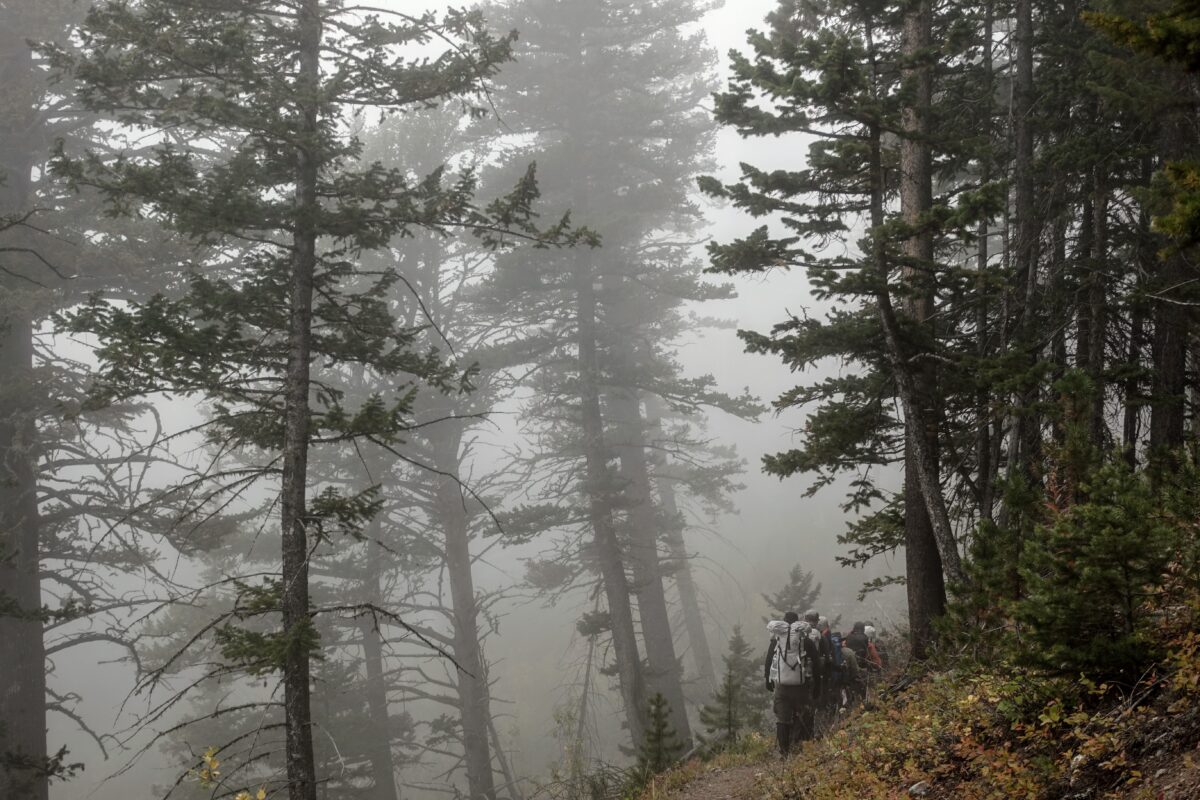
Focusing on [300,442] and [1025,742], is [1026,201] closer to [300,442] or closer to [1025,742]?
[1025,742]

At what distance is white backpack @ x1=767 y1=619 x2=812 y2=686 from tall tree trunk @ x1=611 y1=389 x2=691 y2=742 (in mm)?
6414

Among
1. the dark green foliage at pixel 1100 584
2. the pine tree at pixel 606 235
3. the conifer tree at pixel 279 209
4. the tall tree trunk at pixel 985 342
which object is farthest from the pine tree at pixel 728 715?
the dark green foliage at pixel 1100 584

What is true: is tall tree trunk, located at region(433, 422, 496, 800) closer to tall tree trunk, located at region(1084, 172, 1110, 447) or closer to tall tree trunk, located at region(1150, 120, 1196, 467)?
tall tree trunk, located at region(1084, 172, 1110, 447)

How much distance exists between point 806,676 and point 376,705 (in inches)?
502

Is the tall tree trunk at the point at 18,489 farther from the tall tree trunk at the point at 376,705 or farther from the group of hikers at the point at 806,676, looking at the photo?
the group of hikers at the point at 806,676

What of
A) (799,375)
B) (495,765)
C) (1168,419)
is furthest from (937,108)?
(799,375)

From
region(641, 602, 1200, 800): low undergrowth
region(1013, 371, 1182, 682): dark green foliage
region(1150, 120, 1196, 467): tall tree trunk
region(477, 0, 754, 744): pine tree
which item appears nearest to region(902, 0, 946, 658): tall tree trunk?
region(641, 602, 1200, 800): low undergrowth

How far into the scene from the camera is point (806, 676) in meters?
9.77

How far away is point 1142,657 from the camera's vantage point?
4324 mm

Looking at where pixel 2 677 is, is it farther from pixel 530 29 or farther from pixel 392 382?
pixel 530 29

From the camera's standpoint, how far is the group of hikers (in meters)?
9.54

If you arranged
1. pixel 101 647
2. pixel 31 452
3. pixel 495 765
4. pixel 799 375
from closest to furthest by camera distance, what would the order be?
pixel 31 452 < pixel 495 765 < pixel 101 647 < pixel 799 375

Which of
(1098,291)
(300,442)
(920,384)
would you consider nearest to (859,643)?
(920,384)

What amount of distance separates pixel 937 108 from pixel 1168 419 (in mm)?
4719
